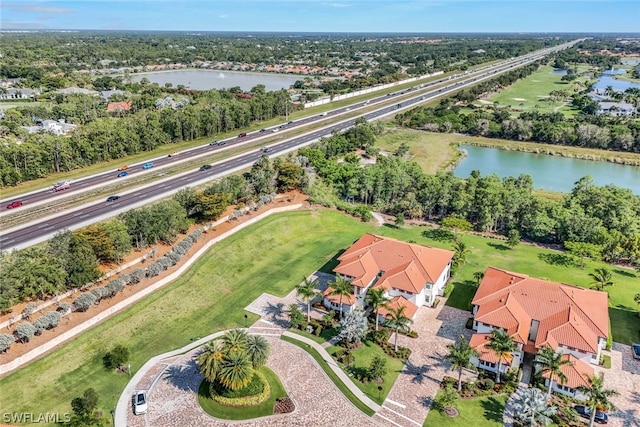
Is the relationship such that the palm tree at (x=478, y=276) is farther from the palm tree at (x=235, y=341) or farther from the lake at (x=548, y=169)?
the lake at (x=548, y=169)

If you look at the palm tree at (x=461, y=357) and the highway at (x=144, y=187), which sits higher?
the highway at (x=144, y=187)

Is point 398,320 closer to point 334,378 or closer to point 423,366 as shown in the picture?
point 423,366

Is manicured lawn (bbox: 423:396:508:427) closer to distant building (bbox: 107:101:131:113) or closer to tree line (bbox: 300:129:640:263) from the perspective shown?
tree line (bbox: 300:129:640:263)

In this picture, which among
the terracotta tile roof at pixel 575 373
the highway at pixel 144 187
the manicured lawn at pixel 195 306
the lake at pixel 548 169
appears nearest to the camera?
the terracotta tile roof at pixel 575 373

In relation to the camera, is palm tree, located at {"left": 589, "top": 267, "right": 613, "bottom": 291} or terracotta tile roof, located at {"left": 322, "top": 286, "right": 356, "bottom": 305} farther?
palm tree, located at {"left": 589, "top": 267, "right": 613, "bottom": 291}

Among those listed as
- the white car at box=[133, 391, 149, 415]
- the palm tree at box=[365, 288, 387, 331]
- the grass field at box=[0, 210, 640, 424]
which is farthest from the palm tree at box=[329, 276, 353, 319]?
the white car at box=[133, 391, 149, 415]

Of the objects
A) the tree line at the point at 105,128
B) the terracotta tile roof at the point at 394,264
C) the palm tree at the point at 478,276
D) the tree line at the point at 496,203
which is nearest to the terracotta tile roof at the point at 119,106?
the tree line at the point at 105,128
